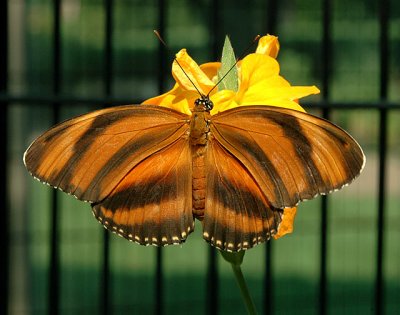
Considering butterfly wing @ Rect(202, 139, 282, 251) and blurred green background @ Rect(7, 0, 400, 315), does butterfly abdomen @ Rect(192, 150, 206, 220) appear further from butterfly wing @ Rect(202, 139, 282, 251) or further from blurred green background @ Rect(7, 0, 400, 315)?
blurred green background @ Rect(7, 0, 400, 315)

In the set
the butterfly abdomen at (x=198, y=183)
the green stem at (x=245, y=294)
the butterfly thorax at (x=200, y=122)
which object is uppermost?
the butterfly thorax at (x=200, y=122)

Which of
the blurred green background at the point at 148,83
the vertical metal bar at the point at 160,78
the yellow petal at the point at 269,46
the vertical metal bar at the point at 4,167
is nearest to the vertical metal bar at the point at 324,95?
the vertical metal bar at the point at 160,78

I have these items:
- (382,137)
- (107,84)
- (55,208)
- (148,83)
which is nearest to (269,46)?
(107,84)

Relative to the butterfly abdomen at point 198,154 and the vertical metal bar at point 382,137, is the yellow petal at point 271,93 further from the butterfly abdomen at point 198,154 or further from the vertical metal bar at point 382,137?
the vertical metal bar at point 382,137

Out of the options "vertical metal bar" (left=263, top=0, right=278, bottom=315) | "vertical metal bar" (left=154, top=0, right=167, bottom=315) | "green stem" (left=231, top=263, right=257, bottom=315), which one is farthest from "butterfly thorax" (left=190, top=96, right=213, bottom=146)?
"vertical metal bar" (left=263, top=0, right=278, bottom=315)

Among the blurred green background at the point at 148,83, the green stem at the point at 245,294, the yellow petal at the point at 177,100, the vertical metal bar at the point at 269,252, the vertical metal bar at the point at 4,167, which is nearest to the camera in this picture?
the green stem at the point at 245,294

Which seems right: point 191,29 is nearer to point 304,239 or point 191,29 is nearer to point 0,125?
point 0,125

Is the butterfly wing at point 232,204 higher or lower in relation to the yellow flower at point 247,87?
lower
